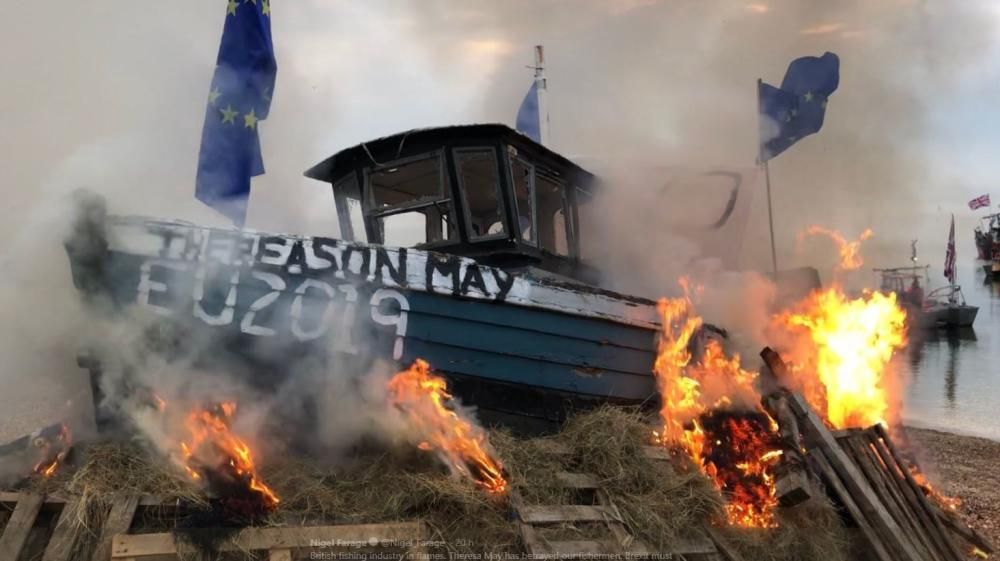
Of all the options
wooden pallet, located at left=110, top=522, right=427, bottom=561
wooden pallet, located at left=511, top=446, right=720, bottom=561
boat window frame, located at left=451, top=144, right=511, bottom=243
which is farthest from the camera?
boat window frame, located at left=451, top=144, right=511, bottom=243

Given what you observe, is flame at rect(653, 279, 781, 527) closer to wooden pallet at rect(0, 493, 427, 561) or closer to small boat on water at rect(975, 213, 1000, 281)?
wooden pallet at rect(0, 493, 427, 561)

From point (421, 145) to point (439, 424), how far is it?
2.80 m

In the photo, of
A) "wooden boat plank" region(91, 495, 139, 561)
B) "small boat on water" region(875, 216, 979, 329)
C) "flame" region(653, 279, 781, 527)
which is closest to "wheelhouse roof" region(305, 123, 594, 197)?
"flame" region(653, 279, 781, 527)

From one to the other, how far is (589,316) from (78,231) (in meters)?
3.98

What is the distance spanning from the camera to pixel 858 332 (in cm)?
693

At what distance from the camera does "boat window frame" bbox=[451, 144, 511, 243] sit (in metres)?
6.03

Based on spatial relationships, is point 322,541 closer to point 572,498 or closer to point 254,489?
point 254,489

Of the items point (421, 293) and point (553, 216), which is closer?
point (421, 293)

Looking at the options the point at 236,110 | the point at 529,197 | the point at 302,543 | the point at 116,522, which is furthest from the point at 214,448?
the point at 529,197

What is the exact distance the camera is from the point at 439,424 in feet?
15.7

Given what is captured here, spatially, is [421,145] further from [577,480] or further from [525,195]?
[577,480]

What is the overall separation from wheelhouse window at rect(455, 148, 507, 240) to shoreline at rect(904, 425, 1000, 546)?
5.61 m

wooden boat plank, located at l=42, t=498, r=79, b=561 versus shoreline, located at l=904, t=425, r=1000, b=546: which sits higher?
wooden boat plank, located at l=42, t=498, r=79, b=561

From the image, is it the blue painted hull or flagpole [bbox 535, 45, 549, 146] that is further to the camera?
flagpole [bbox 535, 45, 549, 146]
